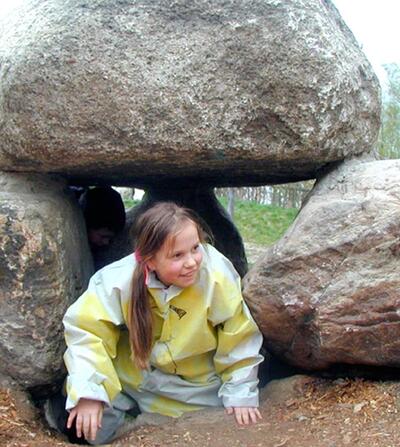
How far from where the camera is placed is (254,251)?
765 centimetres

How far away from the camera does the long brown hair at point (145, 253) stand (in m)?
2.58

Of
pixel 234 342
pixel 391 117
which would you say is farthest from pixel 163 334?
pixel 391 117

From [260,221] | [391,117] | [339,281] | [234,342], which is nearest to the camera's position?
[339,281]

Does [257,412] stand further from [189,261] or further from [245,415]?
[189,261]

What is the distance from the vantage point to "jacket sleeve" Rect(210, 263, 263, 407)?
2.70 m

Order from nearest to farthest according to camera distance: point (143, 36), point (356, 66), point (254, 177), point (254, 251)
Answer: point (143, 36)
point (356, 66)
point (254, 177)
point (254, 251)

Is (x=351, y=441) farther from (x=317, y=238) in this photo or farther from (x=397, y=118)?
(x=397, y=118)

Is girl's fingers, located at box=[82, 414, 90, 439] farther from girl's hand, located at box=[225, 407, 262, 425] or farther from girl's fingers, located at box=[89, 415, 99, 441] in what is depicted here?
girl's hand, located at box=[225, 407, 262, 425]

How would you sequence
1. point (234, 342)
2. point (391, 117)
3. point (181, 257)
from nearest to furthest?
point (181, 257), point (234, 342), point (391, 117)

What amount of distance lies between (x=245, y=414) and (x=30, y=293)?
0.95 m

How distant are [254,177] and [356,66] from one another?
2.72ft

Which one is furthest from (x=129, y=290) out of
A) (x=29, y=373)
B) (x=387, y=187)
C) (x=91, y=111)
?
(x=387, y=187)

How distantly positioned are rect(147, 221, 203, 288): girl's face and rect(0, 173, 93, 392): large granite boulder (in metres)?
0.47

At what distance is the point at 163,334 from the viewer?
9.04 ft
